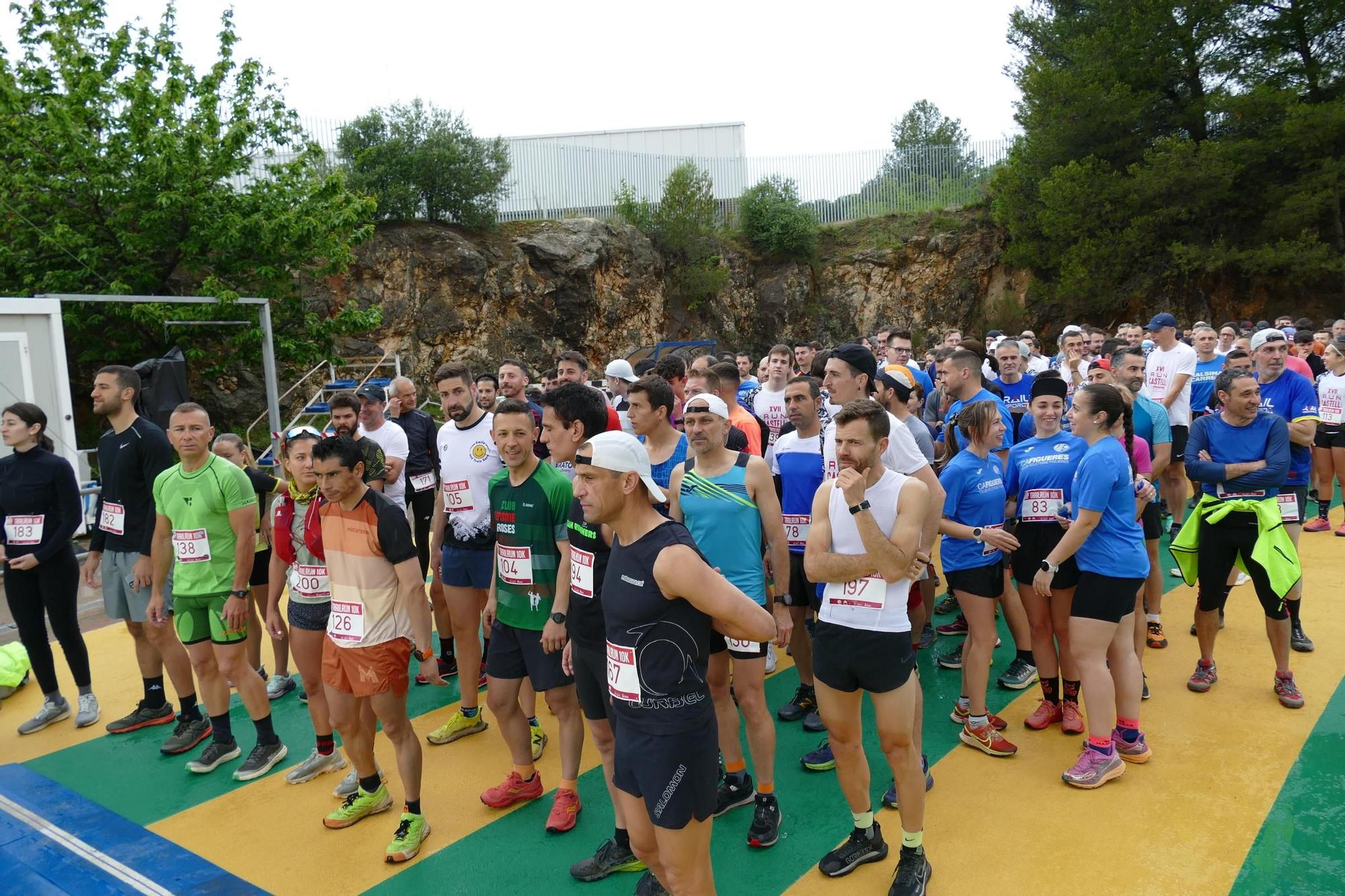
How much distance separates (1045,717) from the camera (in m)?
4.79

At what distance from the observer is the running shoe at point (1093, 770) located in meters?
4.11

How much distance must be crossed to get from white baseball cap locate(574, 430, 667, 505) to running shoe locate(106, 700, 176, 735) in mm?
4553

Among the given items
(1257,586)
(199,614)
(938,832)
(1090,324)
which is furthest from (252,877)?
(1090,324)

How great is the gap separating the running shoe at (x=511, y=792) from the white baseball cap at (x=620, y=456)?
2.33 m

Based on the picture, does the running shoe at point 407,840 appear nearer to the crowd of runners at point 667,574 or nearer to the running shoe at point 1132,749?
the crowd of runners at point 667,574

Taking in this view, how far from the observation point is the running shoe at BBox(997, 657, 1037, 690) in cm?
534

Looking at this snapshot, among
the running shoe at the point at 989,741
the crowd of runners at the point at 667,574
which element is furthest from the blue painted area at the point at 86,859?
the running shoe at the point at 989,741

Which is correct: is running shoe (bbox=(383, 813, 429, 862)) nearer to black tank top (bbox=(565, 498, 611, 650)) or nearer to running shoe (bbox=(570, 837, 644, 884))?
running shoe (bbox=(570, 837, 644, 884))

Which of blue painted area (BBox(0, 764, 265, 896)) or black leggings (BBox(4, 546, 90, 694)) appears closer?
blue painted area (BBox(0, 764, 265, 896))

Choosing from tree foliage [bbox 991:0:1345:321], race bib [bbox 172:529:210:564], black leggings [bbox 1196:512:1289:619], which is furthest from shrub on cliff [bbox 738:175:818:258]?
race bib [bbox 172:529:210:564]

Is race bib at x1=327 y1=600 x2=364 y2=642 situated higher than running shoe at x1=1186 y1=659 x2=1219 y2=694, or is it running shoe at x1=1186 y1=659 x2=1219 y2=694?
race bib at x1=327 y1=600 x2=364 y2=642

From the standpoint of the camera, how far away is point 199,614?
4684mm

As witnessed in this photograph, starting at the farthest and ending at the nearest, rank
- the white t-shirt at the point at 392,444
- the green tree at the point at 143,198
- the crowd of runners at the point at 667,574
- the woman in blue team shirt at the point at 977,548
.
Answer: the green tree at the point at 143,198 → the white t-shirt at the point at 392,444 → the woman in blue team shirt at the point at 977,548 → the crowd of runners at the point at 667,574

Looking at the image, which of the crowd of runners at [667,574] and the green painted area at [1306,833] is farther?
the green painted area at [1306,833]
